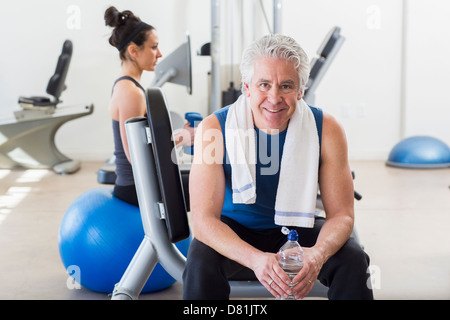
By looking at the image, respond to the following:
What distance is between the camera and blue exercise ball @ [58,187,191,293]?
6.88 ft

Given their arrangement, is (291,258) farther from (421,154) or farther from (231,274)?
(421,154)

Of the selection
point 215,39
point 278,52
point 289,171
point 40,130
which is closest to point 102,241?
point 289,171

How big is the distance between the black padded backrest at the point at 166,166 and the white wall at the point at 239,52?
3.93m

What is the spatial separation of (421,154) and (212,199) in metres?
3.87

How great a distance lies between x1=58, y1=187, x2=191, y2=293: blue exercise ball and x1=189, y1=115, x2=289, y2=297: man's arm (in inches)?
24.0

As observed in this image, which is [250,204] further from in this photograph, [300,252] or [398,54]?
[398,54]

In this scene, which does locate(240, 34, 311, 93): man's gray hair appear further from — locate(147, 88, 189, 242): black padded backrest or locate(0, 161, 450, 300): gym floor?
locate(0, 161, 450, 300): gym floor

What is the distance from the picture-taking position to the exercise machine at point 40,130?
16.0 feet

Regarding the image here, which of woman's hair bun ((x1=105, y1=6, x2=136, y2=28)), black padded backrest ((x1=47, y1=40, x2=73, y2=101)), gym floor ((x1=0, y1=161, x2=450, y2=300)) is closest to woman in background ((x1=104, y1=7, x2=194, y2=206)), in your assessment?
woman's hair bun ((x1=105, y1=6, x2=136, y2=28))

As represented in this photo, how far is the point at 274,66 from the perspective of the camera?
5.04 feet

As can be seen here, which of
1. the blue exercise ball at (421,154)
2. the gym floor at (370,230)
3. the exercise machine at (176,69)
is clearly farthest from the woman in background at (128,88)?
the blue exercise ball at (421,154)

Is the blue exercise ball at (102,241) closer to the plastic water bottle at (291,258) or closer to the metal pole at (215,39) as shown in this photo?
the plastic water bottle at (291,258)

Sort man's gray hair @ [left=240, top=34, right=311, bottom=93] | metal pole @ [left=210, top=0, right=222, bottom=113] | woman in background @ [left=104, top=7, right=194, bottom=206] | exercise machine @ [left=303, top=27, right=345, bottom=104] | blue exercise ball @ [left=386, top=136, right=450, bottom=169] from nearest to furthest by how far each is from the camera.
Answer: man's gray hair @ [left=240, top=34, right=311, bottom=93]
woman in background @ [left=104, top=7, right=194, bottom=206]
exercise machine @ [left=303, top=27, right=345, bottom=104]
metal pole @ [left=210, top=0, right=222, bottom=113]
blue exercise ball @ [left=386, top=136, right=450, bottom=169]
